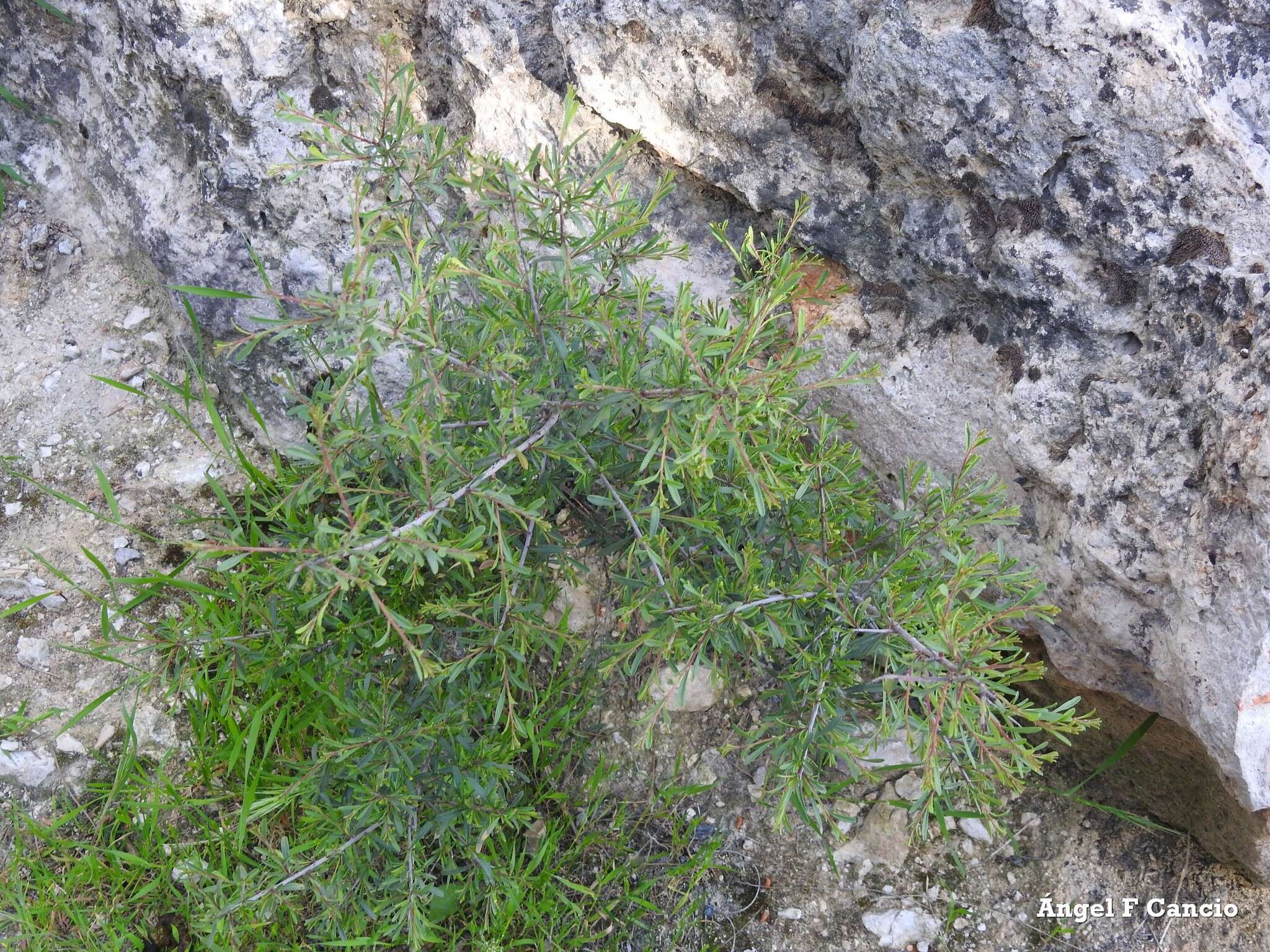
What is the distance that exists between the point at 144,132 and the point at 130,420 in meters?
0.81

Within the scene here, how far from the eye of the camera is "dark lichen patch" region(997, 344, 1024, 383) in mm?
2309

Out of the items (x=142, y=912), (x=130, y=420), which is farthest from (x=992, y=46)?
(x=142, y=912)

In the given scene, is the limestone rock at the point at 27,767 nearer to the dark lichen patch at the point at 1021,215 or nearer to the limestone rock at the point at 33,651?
the limestone rock at the point at 33,651

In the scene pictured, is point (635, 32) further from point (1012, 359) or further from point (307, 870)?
point (307, 870)

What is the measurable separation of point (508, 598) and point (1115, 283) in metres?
1.48

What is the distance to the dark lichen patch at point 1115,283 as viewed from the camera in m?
2.16

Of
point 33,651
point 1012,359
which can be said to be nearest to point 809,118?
point 1012,359

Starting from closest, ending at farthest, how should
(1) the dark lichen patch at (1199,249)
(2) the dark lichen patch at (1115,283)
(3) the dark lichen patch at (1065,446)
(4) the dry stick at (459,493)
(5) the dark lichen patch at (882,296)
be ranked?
(4) the dry stick at (459,493) → (1) the dark lichen patch at (1199,249) → (2) the dark lichen patch at (1115,283) → (3) the dark lichen patch at (1065,446) → (5) the dark lichen patch at (882,296)

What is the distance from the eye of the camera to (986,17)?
2.11 meters

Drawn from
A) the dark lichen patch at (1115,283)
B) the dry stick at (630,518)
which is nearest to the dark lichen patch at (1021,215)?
the dark lichen patch at (1115,283)

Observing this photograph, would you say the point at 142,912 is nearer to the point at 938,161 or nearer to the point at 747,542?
the point at 747,542

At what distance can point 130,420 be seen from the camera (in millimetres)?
2883

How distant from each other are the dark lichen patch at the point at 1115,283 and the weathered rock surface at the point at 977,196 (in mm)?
12

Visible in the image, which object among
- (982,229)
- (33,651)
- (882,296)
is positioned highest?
(982,229)
